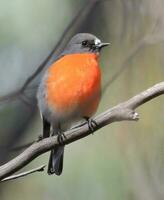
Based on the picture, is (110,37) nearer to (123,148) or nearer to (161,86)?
(123,148)

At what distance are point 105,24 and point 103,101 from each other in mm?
557

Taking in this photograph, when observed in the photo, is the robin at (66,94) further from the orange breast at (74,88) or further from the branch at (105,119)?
the branch at (105,119)

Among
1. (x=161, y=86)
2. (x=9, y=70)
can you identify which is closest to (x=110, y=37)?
(x=9, y=70)

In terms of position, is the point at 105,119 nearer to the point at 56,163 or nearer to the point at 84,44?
the point at 56,163

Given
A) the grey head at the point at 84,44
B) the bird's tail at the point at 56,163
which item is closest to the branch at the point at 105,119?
the bird's tail at the point at 56,163

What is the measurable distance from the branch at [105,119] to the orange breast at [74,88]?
1.92 feet

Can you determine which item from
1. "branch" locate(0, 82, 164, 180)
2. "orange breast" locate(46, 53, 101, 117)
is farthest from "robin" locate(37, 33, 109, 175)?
"branch" locate(0, 82, 164, 180)

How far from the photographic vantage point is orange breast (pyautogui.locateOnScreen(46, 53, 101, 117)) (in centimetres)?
271

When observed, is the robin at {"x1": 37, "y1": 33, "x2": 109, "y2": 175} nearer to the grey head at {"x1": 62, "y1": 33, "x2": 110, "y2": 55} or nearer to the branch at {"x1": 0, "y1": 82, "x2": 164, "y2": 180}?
the grey head at {"x1": 62, "y1": 33, "x2": 110, "y2": 55}

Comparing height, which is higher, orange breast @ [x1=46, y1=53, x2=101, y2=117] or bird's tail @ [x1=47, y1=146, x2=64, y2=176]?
orange breast @ [x1=46, y1=53, x2=101, y2=117]

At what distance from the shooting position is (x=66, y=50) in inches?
122

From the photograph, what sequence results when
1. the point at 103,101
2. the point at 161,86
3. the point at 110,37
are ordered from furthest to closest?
1. the point at 110,37
2. the point at 103,101
3. the point at 161,86

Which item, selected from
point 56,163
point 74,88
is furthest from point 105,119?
point 56,163

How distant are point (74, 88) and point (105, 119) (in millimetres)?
700
